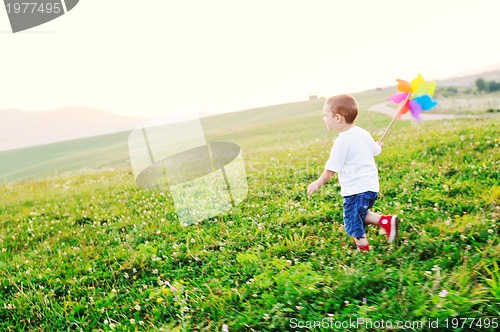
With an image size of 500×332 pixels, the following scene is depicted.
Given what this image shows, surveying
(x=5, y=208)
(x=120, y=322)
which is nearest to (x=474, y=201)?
(x=120, y=322)

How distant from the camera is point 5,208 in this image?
10102 millimetres

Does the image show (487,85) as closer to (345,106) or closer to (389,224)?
(389,224)

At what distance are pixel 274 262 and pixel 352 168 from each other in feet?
5.13

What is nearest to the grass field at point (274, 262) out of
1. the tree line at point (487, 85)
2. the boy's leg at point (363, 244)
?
the boy's leg at point (363, 244)

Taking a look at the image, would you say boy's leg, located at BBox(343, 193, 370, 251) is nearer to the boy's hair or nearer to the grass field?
the grass field

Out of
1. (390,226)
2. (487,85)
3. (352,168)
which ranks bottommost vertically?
(390,226)

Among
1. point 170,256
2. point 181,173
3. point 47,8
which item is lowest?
point 170,256

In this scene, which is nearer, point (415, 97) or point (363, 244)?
point (363, 244)

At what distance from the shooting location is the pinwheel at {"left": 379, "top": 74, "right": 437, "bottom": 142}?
17.8 feet

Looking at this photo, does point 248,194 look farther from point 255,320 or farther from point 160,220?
point 255,320

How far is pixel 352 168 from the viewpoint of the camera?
4980 millimetres

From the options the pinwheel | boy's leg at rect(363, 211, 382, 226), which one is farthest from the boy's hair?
boy's leg at rect(363, 211, 382, 226)

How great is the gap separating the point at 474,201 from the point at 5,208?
421 inches

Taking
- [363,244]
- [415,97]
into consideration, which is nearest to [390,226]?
[363,244]
